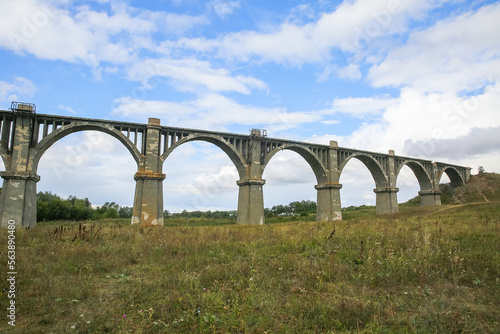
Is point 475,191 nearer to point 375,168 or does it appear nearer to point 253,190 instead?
point 375,168

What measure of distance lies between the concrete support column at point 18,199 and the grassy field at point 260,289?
14.2 metres

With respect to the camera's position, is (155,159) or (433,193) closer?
(155,159)

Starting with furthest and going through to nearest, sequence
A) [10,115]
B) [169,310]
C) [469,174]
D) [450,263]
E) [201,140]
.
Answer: [469,174] < [201,140] < [10,115] < [450,263] < [169,310]

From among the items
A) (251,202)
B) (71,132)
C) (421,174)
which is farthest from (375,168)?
(71,132)

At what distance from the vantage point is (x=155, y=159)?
77.9 ft

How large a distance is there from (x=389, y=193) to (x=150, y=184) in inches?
1198

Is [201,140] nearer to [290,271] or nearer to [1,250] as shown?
[1,250]

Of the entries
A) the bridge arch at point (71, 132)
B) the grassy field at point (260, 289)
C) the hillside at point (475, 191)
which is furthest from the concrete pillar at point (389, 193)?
the grassy field at point (260, 289)

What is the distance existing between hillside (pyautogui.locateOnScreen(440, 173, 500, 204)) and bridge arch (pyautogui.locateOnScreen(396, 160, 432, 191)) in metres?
6.10

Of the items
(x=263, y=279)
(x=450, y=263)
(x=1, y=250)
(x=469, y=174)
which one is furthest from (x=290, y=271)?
(x=469, y=174)

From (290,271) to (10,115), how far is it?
912 inches

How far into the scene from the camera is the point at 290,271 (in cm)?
627

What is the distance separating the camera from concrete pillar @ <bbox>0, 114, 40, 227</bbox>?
19172 mm

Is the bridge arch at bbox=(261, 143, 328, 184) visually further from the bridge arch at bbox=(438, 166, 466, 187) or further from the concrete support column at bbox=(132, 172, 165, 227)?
the bridge arch at bbox=(438, 166, 466, 187)
